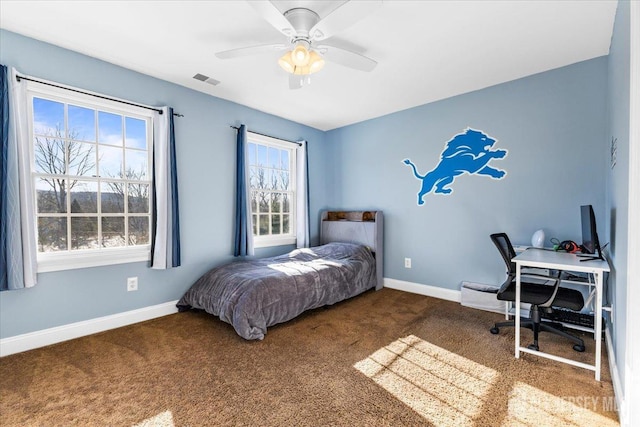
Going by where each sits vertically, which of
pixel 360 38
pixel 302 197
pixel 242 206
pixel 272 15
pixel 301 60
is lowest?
pixel 242 206

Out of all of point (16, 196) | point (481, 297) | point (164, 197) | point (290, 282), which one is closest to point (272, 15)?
point (164, 197)

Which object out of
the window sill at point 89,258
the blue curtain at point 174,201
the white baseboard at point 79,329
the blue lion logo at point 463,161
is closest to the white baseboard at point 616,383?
the blue lion logo at point 463,161

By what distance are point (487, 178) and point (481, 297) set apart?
130 centimetres

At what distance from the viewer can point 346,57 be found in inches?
84.4

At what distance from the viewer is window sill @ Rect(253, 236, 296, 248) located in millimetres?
3854

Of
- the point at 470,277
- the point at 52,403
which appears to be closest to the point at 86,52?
the point at 52,403

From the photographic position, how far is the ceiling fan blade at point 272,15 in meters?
1.54

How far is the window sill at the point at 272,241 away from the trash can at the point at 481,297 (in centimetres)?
231

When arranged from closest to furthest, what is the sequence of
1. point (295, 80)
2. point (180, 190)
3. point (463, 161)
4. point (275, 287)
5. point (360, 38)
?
1. point (360, 38)
2. point (295, 80)
3. point (275, 287)
4. point (180, 190)
5. point (463, 161)

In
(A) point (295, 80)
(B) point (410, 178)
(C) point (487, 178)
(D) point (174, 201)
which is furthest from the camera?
(B) point (410, 178)

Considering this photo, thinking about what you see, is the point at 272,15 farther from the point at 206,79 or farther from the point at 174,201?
the point at 174,201

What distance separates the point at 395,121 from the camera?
4.01 m

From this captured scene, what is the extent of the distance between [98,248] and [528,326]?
3.83 m

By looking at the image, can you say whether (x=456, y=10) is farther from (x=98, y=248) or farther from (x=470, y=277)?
(x=98, y=248)
